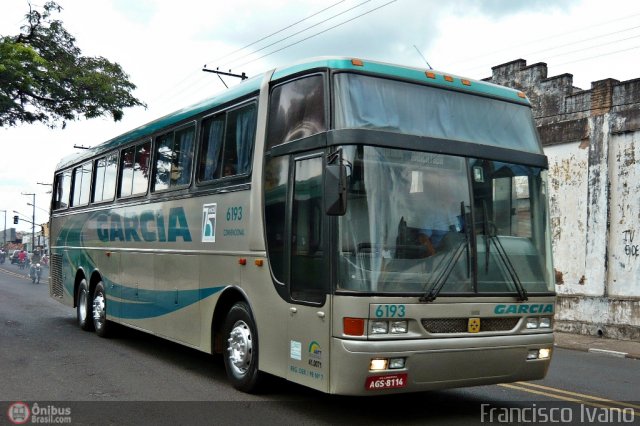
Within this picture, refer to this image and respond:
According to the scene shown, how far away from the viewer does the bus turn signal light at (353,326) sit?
5805 millimetres

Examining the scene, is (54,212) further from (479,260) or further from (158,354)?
(479,260)

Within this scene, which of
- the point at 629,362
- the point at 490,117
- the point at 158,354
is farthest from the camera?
the point at 629,362

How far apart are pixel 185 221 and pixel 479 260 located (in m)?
4.13

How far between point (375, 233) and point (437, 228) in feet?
2.09

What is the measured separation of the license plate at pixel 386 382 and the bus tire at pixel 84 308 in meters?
8.60

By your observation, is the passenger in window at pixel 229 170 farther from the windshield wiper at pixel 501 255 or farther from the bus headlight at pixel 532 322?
the bus headlight at pixel 532 322

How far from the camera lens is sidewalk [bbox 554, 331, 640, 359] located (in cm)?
1302

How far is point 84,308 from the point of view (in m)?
13.5

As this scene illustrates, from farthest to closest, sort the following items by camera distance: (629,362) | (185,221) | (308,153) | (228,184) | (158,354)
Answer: (629,362) → (158,354) → (185,221) → (228,184) → (308,153)

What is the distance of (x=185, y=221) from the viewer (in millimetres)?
9023

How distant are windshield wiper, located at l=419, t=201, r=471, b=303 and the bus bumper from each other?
1.27ft

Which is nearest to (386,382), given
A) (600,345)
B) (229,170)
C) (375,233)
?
(375,233)

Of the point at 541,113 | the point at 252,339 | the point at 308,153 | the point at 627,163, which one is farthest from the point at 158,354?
the point at 541,113

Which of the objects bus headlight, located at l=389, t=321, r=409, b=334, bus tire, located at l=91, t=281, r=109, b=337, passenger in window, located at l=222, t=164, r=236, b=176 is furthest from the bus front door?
bus tire, located at l=91, t=281, r=109, b=337
